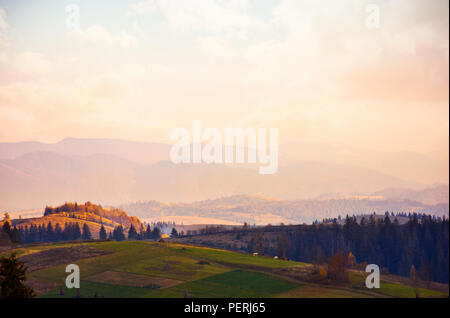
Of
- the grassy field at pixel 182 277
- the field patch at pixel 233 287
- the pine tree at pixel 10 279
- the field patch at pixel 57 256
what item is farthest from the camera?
the field patch at pixel 57 256

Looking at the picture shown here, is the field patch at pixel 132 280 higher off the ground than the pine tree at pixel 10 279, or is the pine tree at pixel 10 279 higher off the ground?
the pine tree at pixel 10 279

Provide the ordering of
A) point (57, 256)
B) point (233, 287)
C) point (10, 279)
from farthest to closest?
point (57, 256), point (233, 287), point (10, 279)

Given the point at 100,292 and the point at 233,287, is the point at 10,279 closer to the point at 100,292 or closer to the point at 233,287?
the point at 100,292

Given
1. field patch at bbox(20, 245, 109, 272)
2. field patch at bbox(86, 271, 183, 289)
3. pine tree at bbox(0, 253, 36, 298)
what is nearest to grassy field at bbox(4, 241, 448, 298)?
field patch at bbox(86, 271, 183, 289)

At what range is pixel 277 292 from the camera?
133625 millimetres

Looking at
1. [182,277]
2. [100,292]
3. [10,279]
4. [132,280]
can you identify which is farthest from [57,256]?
[10,279]

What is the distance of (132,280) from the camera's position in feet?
490

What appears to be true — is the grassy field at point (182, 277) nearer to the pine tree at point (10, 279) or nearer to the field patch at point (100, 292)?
the field patch at point (100, 292)

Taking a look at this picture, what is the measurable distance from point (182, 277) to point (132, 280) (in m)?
13.6

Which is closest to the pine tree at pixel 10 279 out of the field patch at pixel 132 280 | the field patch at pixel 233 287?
the field patch at pixel 233 287

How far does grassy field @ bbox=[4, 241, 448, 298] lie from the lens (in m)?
133

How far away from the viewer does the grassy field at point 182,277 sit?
437 ft
